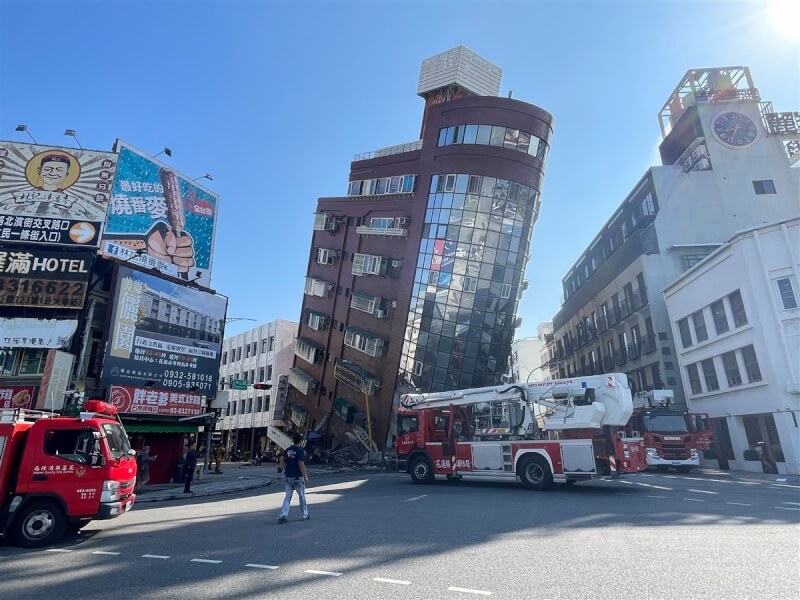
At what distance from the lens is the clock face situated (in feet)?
129

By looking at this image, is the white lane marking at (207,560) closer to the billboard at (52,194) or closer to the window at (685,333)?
the billboard at (52,194)

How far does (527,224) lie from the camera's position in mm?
40719

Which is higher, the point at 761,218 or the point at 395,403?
the point at 761,218

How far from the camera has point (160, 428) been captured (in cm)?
2419

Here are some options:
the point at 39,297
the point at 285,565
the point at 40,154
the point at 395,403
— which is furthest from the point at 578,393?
the point at 40,154

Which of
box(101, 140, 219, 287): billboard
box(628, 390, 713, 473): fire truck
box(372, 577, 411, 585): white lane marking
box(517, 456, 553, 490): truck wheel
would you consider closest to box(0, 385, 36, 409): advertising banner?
box(101, 140, 219, 287): billboard

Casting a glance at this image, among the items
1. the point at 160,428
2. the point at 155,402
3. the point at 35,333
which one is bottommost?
the point at 160,428

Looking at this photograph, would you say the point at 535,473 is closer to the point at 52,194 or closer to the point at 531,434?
the point at 531,434

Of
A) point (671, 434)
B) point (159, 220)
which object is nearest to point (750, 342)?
point (671, 434)

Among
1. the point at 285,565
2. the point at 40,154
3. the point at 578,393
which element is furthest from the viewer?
the point at 40,154

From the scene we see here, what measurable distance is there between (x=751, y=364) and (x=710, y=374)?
4.22 metres

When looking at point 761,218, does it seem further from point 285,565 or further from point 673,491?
point 285,565

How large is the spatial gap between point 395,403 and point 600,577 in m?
31.8

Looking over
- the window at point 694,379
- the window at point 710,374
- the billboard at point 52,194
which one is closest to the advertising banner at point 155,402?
the billboard at point 52,194
